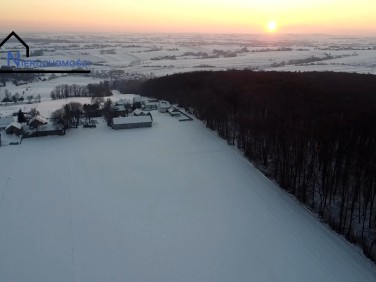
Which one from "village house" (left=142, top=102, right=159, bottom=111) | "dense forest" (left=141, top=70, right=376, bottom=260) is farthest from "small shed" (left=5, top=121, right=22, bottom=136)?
"dense forest" (left=141, top=70, right=376, bottom=260)

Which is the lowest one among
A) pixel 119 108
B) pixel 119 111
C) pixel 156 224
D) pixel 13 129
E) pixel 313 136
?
pixel 156 224

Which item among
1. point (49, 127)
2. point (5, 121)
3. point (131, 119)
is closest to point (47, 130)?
point (49, 127)

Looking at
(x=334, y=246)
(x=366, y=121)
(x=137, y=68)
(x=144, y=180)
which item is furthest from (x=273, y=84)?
(x=137, y=68)

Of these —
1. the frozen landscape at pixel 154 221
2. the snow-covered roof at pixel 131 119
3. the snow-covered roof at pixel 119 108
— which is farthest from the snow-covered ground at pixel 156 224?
the snow-covered roof at pixel 119 108

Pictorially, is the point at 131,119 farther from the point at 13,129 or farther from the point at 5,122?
the point at 5,122

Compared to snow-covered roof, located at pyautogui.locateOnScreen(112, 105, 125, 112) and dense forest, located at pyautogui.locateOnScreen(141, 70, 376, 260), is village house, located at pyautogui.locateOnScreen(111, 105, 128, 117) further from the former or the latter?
dense forest, located at pyautogui.locateOnScreen(141, 70, 376, 260)

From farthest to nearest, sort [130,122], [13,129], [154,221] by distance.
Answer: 1. [130,122]
2. [13,129]
3. [154,221]

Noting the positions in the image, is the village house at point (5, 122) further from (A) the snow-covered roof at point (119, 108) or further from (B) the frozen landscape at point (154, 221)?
(A) the snow-covered roof at point (119, 108)
